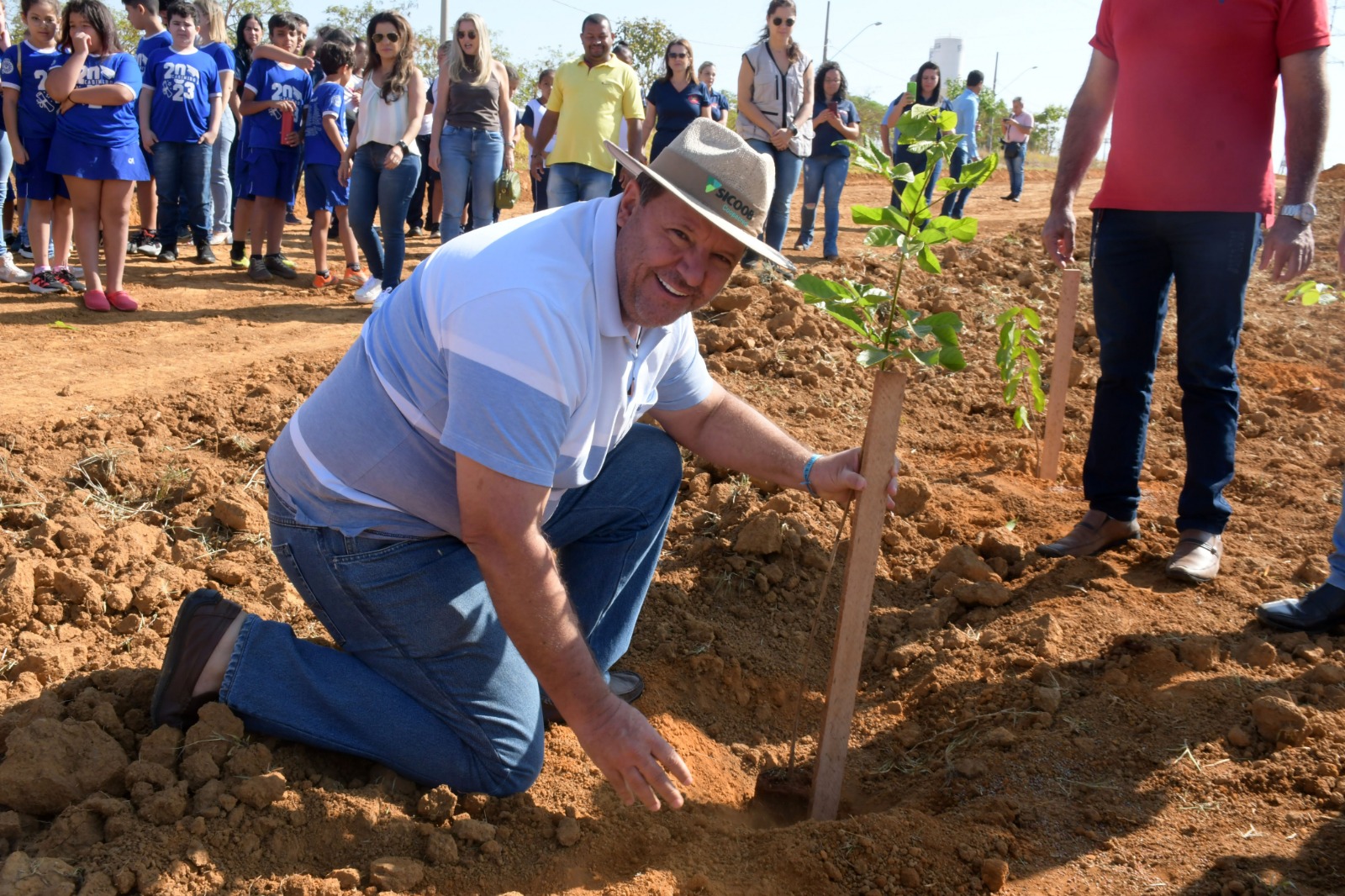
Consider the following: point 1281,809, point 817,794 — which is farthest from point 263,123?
point 1281,809

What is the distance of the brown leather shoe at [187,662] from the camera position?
2.33 meters

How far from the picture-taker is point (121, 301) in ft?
→ 20.3

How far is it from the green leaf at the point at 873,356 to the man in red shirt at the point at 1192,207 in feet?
4.80

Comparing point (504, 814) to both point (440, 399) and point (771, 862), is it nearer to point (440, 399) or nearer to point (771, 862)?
point (771, 862)

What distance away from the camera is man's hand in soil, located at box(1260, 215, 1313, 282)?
307cm

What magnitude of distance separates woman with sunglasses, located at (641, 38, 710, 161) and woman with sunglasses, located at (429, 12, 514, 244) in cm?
141

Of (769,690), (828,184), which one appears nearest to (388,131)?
(828,184)

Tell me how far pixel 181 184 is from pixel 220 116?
0.57m

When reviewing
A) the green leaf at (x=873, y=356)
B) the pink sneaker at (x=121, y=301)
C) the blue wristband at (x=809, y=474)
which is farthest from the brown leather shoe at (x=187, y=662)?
the pink sneaker at (x=121, y=301)

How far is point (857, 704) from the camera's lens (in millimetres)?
2965

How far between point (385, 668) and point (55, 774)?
66cm

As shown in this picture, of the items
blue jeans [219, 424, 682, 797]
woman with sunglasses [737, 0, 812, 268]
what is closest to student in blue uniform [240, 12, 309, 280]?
woman with sunglasses [737, 0, 812, 268]

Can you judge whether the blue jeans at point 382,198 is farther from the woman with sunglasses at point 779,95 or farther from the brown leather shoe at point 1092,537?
the brown leather shoe at point 1092,537

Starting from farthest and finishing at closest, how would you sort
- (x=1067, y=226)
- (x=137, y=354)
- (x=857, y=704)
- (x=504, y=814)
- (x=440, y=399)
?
(x=137, y=354), (x=1067, y=226), (x=857, y=704), (x=504, y=814), (x=440, y=399)
